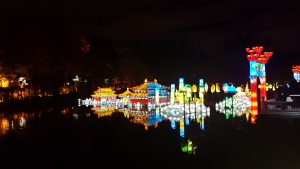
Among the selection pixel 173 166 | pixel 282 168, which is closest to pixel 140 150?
pixel 173 166

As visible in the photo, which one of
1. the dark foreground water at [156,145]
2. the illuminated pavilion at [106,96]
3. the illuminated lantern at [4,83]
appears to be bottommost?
the dark foreground water at [156,145]

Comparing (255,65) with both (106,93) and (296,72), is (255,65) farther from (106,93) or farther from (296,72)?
(106,93)

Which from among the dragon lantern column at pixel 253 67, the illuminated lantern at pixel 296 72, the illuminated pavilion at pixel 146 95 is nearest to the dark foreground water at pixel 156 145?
the illuminated pavilion at pixel 146 95

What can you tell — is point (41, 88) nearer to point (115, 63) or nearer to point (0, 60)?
point (0, 60)

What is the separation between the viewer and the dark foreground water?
34.3ft

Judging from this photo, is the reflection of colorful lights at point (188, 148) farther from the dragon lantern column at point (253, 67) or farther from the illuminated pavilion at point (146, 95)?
the dragon lantern column at point (253, 67)

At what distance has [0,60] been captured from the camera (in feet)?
108

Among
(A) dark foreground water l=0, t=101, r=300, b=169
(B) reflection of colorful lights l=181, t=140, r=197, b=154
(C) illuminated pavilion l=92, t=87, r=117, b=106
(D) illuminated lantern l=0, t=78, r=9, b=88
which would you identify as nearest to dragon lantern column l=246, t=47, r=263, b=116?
(A) dark foreground water l=0, t=101, r=300, b=169

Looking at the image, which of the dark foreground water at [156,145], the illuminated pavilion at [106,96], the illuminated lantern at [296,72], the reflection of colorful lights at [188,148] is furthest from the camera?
the illuminated lantern at [296,72]

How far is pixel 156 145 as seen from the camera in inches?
506

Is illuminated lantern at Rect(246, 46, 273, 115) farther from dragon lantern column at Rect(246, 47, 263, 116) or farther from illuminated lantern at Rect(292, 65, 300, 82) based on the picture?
illuminated lantern at Rect(292, 65, 300, 82)

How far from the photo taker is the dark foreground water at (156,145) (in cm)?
1047

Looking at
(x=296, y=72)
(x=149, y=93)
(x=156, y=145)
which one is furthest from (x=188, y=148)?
(x=296, y=72)

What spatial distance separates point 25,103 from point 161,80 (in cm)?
2618
